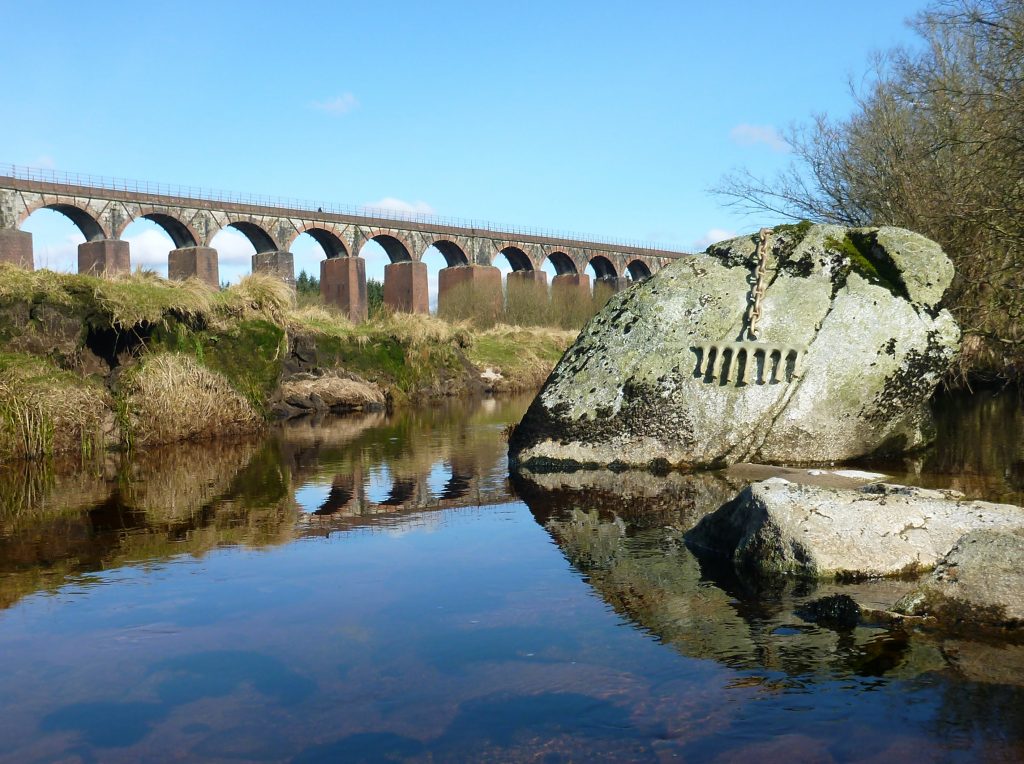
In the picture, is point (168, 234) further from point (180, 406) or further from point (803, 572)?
point (803, 572)

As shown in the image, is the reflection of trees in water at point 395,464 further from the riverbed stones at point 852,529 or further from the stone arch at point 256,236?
the stone arch at point 256,236

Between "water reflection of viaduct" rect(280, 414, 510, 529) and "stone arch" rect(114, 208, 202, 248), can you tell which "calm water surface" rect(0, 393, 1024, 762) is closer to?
"water reflection of viaduct" rect(280, 414, 510, 529)

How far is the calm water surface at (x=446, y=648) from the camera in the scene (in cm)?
355

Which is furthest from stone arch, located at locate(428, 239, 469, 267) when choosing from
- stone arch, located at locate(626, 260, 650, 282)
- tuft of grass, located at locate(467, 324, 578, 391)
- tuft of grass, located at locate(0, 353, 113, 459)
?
tuft of grass, located at locate(0, 353, 113, 459)

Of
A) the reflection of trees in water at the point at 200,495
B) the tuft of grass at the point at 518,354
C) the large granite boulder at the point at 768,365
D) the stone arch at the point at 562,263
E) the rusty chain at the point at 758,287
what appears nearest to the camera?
the reflection of trees in water at the point at 200,495

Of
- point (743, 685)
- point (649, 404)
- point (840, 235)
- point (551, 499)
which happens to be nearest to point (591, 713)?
point (743, 685)

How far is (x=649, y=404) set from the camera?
31.5 ft

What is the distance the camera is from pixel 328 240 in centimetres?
5488

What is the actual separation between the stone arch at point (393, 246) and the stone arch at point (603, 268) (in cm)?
1717

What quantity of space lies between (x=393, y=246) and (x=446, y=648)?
177ft

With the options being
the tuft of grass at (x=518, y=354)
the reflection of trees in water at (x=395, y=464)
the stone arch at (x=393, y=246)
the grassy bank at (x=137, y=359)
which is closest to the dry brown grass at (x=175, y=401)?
the grassy bank at (x=137, y=359)

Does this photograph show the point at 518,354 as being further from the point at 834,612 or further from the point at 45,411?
the point at 834,612

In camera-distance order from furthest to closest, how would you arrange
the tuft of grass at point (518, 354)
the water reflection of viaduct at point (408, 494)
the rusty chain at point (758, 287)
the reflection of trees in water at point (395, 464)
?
the tuft of grass at point (518, 354), the rusty chain at point (758, 287), the reflection of trees in water at point (395, 464), the water reflection of viaduct at point (408, 494)

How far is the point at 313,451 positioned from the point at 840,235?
6.62 metres
